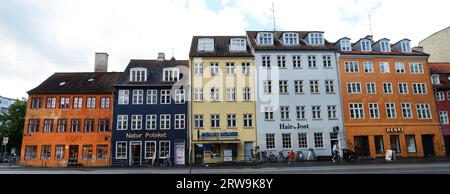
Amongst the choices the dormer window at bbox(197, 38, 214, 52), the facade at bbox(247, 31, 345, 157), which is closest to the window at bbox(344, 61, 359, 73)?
the facade at bbox(247, 31, 345, 157)

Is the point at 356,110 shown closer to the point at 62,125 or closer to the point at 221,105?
the point at 221,105

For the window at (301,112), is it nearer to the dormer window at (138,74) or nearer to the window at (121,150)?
the dormer window at (138,74)

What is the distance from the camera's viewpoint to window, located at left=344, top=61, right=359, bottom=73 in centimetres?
3341

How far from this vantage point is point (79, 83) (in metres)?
35.3

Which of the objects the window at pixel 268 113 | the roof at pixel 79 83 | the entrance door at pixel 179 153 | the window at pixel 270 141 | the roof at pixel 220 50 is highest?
the roof at pixel 220 50

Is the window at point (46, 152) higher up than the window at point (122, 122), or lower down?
lower down

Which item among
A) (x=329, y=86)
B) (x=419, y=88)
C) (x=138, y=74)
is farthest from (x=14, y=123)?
(x=419, y=88)

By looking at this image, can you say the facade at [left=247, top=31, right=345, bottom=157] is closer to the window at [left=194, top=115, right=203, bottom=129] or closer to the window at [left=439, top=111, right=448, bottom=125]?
the window at [left=194, top=115, right=203, bottom=129]

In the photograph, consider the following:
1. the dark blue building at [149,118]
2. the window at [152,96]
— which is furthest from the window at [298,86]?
the window at [152,96]

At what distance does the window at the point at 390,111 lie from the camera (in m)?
32.4

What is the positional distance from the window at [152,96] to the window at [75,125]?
8.70 m

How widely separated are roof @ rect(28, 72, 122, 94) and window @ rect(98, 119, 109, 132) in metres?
3.53
